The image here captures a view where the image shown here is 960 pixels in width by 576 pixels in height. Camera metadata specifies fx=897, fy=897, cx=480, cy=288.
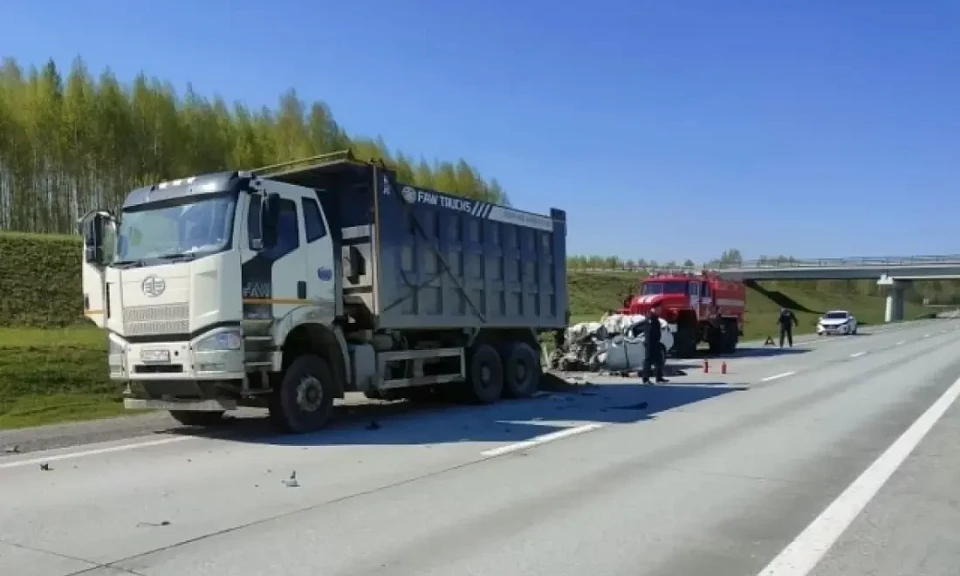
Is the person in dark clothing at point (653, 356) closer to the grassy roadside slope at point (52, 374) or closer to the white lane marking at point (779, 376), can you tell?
the white lane marking at point (779, 376)

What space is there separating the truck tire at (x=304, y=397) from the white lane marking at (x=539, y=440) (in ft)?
8.72

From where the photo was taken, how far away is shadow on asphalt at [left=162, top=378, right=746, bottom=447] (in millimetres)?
11195

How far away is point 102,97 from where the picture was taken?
45.8 meters

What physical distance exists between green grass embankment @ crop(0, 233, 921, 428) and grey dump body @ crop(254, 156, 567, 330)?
4892 mm

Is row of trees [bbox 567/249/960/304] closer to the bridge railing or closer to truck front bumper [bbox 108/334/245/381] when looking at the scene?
the bridge railing

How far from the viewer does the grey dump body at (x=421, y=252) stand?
12844 mm

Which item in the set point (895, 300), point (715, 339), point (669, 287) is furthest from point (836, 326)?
point (895, 300)

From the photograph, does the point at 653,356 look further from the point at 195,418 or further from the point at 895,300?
the point at 895,300

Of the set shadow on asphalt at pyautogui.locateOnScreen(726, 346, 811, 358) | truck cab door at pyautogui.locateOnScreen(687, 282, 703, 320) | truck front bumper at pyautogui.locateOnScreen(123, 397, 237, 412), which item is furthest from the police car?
truck front bumper at pyautogui.locateOnScreen(123, 397, 237, 412)

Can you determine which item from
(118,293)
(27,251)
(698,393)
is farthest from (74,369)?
(27,251)

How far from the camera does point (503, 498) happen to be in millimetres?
7543

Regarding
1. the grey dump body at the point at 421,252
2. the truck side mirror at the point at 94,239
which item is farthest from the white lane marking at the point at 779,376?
the truck side mirror at the point at 94,239

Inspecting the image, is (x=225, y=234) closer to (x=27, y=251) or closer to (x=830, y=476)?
(x=830, y=476)

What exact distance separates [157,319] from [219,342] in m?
0.94
